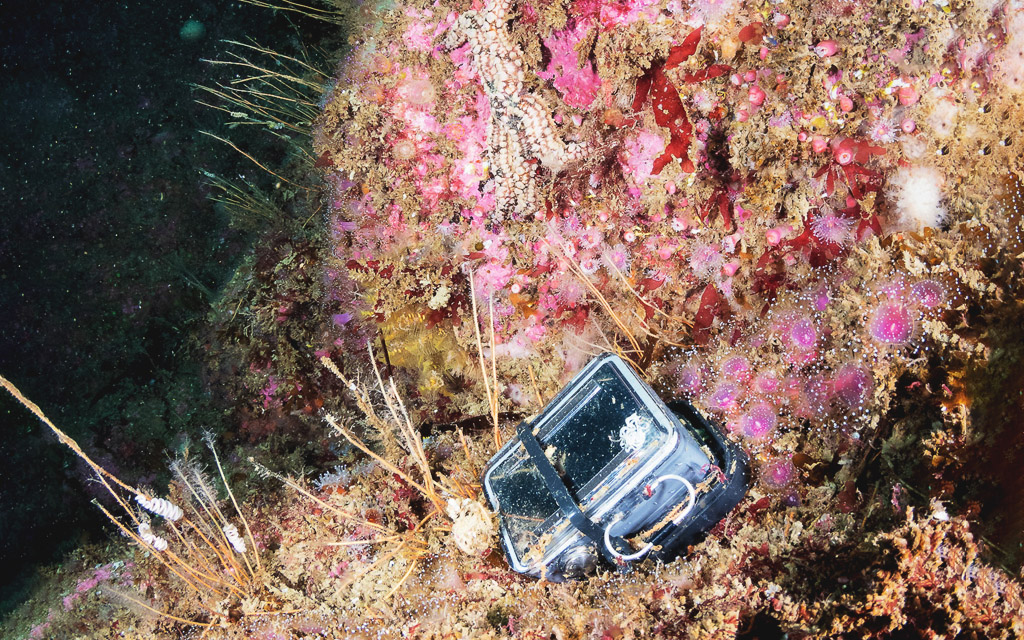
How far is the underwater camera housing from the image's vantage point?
2.01 m

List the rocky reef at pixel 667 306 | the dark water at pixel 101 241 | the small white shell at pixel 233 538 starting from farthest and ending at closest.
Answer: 1. the dark water at pixel 101 241
2. the small white shell at pixel 233 538
3. the rocky reef at pixel 667 306

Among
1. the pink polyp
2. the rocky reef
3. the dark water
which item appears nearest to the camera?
the rocky reef

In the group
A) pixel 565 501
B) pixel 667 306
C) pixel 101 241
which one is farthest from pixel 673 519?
pixel 101 241

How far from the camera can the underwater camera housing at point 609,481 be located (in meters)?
2.01

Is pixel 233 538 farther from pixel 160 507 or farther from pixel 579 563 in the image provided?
pixel 579 563

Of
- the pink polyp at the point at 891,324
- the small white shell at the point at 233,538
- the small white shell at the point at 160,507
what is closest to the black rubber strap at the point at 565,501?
the pink polyp at the point at 891,324

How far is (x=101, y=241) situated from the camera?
11.4 feet

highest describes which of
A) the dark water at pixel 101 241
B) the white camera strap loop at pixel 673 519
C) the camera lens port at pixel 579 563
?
the dark water at pixel 101 241

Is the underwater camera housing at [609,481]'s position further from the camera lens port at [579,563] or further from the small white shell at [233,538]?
the small white shell at [233,538]

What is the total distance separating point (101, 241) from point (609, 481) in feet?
11.2

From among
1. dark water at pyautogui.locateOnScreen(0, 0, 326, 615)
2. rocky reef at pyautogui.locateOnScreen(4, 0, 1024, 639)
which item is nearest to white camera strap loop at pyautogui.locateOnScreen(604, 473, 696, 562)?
rocky reef at pyautogui.locateOnScreen(4, 0, 1024, 639)

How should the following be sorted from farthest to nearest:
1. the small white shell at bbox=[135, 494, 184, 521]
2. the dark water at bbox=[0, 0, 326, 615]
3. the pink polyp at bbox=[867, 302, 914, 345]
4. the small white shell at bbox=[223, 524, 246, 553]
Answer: the dark water at bbox=[0, 0, 326, 615] → the small white shell at bbox=[223, 524, 246, 553] → the small white shell at bbox=[135, 494, 184, 521] → the pink polyp at bbox=[867, 302, 914, 345]

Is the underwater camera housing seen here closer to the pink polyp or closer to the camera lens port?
the camera lens port

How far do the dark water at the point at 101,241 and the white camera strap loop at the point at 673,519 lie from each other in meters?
2.46
